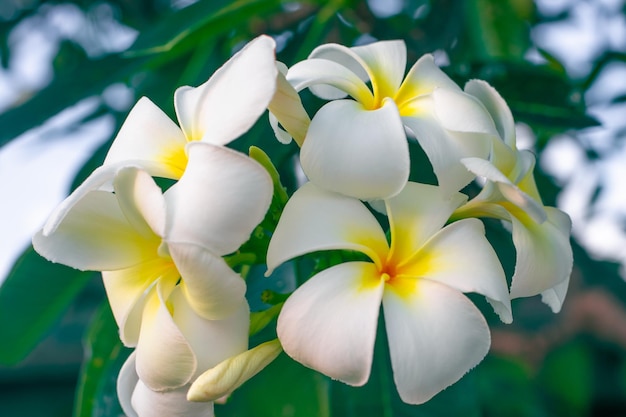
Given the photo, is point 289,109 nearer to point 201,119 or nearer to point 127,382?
point 201,119

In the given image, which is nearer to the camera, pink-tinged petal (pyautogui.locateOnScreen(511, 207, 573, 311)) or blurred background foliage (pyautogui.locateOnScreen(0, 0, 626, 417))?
pink-tinged petal (pyautogui.locateOnScreen(511, 207, 573, 311))

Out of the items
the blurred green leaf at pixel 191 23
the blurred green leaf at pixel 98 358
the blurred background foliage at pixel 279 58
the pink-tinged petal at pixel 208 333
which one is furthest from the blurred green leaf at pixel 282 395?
the blurred green leaf at pixel 191 23

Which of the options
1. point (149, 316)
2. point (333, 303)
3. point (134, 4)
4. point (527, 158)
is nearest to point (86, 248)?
point (149, 316)

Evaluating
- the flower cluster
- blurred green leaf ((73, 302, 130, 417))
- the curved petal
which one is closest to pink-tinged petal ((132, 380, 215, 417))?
the flower cluster

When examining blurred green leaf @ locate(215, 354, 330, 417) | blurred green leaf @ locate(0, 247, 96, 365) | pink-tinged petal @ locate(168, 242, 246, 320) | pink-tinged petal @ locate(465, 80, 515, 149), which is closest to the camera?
pink-tinged petal @ locate(168, 242, 246, 320)

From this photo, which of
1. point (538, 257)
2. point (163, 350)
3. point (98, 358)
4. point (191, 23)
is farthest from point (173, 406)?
point (191, 23)

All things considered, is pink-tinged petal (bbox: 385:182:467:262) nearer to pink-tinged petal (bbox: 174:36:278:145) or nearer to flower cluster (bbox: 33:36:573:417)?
flower cluster (bbox: 33:36:573:417)
